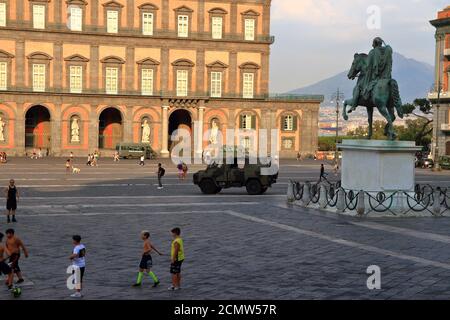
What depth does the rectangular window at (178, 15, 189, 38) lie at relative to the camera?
6894 cm

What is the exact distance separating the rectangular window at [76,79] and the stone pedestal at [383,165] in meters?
47.3

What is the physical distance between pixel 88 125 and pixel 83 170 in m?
19.1

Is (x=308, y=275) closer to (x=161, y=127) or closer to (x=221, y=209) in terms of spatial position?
(x=221, y=209)

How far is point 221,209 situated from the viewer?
81.3ft

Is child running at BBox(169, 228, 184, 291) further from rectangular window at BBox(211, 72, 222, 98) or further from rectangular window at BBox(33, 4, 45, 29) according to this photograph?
rectangular window at BBox(211, 72, 222, 98)

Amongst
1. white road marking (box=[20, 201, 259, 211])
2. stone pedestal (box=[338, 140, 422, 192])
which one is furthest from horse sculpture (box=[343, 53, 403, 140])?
white road marking (box=[20, 201, 259, 211])

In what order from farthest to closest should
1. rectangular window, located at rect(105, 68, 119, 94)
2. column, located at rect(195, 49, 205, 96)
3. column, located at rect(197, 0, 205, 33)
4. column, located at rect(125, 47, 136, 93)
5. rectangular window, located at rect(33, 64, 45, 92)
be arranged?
column, located at rect(195, 49, 205, 96), column, located at rect(197, 0, 205, 33), column, located at rect(125, 47, 136, 93), rectangular window, located at rect(105, 68, 119, 94), rectangular window, located at rect(33, 64, 45, 92)

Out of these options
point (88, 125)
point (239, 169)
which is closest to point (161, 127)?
point (88, 125)

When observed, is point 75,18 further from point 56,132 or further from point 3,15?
point 56,132

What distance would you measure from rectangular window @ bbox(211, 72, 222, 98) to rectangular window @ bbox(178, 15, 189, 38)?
5318 mm

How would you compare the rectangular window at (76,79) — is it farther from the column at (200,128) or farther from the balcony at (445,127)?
the balcony at (445,127)

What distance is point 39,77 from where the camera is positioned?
64.8m
